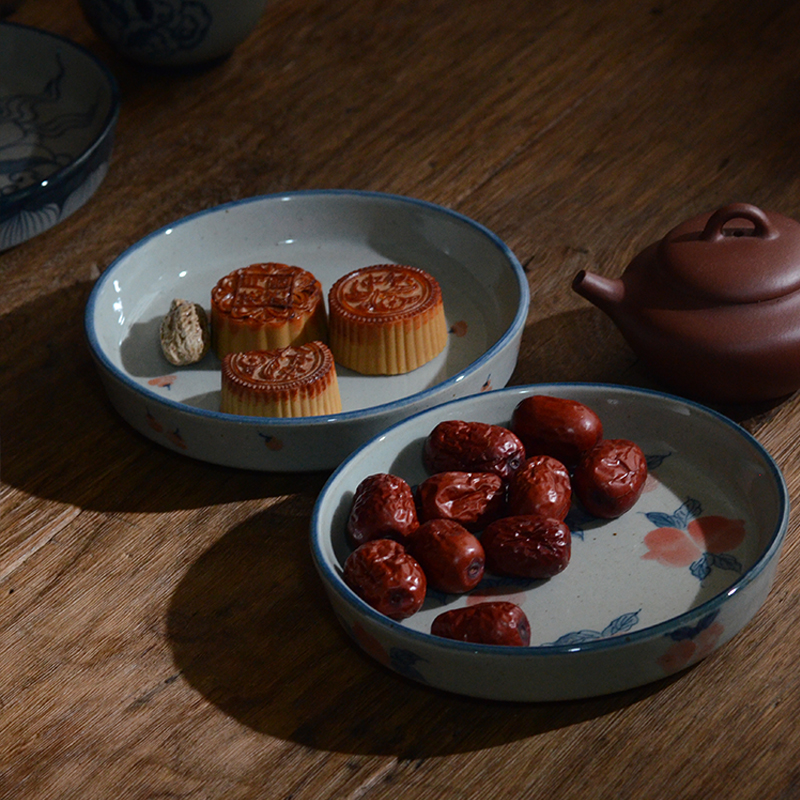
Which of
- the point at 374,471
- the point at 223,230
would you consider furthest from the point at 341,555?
the point at 223,230

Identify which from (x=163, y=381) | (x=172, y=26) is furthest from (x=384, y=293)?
(x=172, y=26)

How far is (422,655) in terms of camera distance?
84 centimetres

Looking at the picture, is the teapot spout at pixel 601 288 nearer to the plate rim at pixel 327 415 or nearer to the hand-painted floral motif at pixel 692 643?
the plate rim at pixel 327 415

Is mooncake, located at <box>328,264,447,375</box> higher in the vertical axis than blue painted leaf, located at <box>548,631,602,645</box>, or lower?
higher

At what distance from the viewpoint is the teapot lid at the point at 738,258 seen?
3.48ft

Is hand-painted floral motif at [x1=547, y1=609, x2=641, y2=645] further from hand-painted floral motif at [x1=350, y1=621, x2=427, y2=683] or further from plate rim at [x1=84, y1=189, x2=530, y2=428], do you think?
plate rim at [x1=84, y1=189, x2=530, y2=428]

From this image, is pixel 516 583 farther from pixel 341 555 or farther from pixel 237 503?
pixel 237 503

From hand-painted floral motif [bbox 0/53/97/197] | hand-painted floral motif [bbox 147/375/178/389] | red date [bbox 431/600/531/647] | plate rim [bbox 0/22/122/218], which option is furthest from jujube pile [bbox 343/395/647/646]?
hand-painted floral motif [bbox 0/53/97/197]

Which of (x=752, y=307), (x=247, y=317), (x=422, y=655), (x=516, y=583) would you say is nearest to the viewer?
(x=422, y=655)

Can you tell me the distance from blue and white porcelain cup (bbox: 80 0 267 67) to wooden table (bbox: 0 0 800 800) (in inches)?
2.7

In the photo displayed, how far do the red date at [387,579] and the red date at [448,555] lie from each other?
16mm

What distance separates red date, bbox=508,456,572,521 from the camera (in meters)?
0.95

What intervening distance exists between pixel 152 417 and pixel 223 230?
0.36 m

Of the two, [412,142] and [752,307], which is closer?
[752,307]
